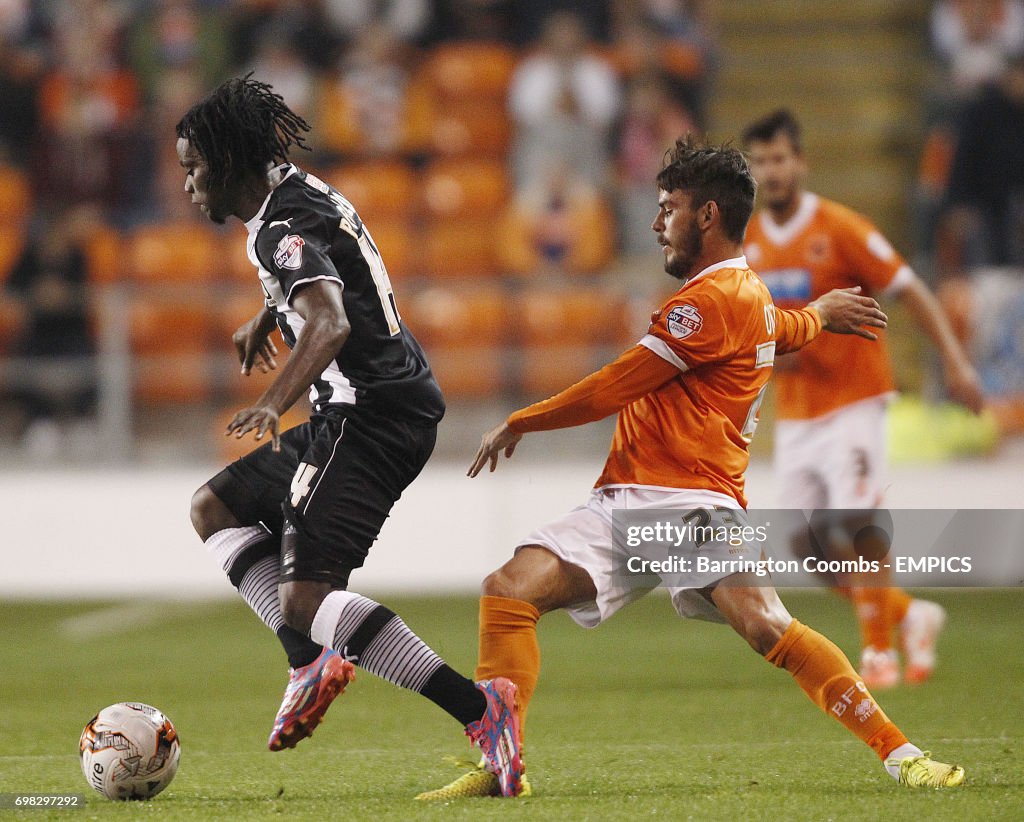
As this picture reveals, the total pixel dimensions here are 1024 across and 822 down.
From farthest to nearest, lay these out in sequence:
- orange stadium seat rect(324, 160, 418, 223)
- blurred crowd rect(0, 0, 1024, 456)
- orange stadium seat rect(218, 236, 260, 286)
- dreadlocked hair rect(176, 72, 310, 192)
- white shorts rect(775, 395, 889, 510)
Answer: orange stadium seat rect(324, 160, 418, 223)
orange stadium seat rect(218, 236, 260, 286)
blurred crowd rect(0, 0, 1024, 456)
white shorts rect(775, 395, 889, 510)
dreadlocked hair rect(176, 72, 310, 192)

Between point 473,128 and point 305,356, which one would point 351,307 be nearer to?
point 305,356

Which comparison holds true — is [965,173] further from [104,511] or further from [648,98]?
[104,511]

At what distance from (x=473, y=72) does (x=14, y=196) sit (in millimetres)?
3961

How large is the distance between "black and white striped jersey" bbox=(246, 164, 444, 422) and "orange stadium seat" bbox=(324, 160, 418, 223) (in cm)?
847

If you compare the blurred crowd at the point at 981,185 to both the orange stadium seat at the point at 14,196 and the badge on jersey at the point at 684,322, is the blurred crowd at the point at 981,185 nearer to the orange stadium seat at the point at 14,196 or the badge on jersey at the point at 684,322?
the badge on jersey at the point at 684,322

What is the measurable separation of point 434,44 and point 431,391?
10055 millimetres

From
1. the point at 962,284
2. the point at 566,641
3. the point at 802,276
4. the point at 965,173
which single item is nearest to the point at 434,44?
the point at 965,173

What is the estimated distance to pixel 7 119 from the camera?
534 inches

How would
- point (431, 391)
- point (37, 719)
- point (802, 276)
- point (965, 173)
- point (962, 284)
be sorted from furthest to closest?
point (965, 173)
point (962, 284)
point (802, 276)
point (37, 719)
point (431, 391)

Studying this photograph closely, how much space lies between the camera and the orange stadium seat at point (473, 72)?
13.7 m

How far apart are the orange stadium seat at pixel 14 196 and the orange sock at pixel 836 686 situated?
10.2 metres

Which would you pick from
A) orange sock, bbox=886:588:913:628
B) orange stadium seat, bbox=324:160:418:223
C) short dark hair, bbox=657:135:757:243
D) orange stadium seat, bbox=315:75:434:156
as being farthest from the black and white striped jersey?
orange stadium seat, bbox=315:75:434:156

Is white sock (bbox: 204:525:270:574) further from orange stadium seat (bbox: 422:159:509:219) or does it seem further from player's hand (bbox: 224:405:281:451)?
orange stadium seat (bbox: 422:159:509:219)

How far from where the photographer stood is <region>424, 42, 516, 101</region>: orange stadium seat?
1370cm
